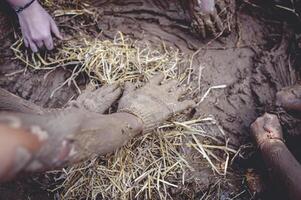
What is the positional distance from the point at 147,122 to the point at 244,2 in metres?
1.04

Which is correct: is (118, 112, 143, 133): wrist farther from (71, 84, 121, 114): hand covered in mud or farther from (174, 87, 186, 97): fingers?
(174, 87, 186, 97): fingers

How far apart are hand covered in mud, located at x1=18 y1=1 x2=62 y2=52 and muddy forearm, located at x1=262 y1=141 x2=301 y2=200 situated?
124 cm

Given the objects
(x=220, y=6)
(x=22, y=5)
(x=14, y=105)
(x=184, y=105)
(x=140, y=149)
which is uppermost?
(x=22, y=5)

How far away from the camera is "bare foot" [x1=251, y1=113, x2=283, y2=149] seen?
1894mm

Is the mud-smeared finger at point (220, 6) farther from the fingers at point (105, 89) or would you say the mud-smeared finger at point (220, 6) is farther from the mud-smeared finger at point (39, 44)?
the mud-smeared finger at point (39, 44)

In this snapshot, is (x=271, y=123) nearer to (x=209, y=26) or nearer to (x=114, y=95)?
(x=209, y=26)

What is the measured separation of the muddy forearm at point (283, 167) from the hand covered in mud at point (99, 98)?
29.9 inches

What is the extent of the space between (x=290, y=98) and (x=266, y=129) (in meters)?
0.19

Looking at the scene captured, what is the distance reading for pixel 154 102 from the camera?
6.11 ft

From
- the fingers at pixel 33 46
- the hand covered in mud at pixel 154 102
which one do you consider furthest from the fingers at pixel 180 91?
the fingers at pixel 33 46

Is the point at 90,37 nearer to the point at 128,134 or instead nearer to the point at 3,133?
the point at 128,134

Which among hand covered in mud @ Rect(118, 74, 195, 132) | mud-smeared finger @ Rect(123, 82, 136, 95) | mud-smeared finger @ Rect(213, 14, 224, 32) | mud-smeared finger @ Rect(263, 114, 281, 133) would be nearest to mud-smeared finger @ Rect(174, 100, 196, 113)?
hand covered in mud @ Rect(118, 74, 195, 132)

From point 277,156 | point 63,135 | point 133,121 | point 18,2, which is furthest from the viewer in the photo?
point 18,2

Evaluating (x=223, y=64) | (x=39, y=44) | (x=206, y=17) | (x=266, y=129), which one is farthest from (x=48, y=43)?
(x=266, y=129)
